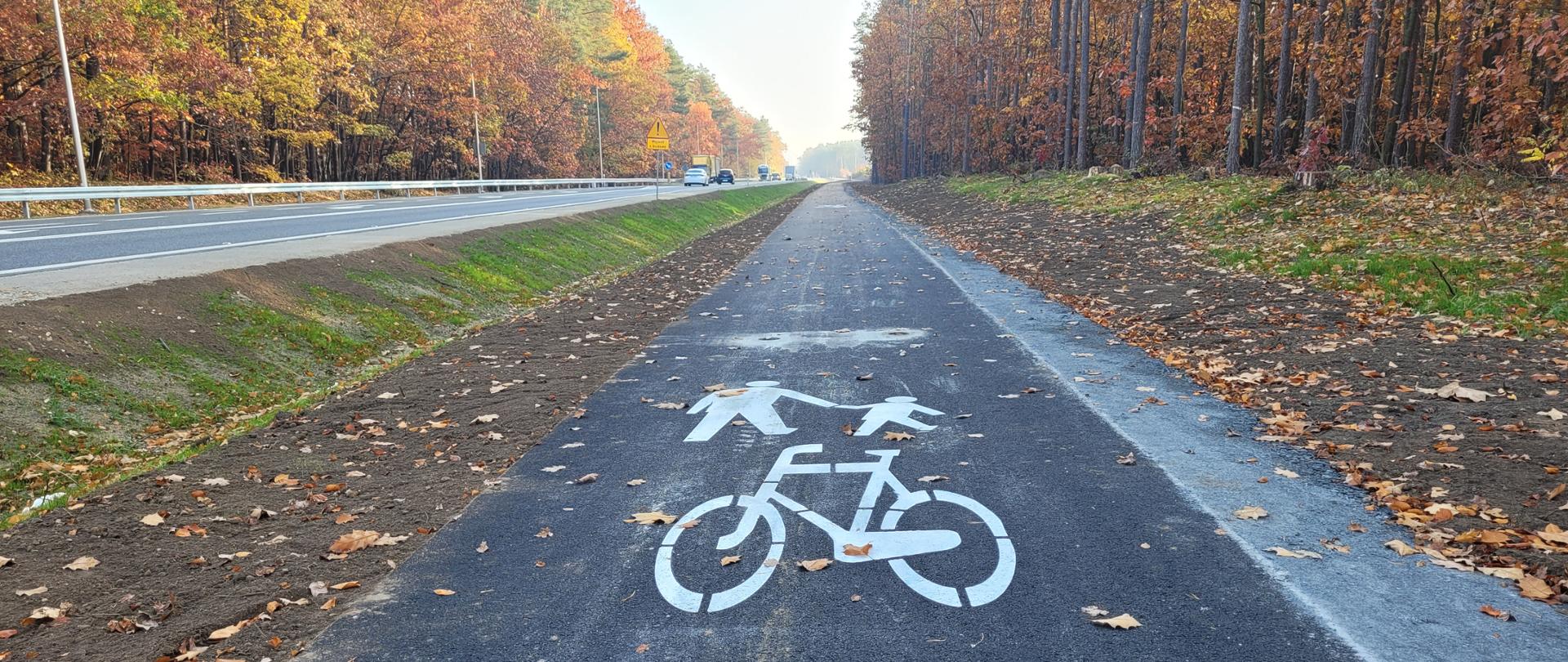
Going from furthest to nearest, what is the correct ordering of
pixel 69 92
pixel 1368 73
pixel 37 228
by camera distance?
pixel 69 92
pixel 1368 73
pixel 37 228

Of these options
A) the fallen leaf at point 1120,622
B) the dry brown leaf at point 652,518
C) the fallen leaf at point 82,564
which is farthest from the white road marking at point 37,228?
the fallen leaf at point 1120,622

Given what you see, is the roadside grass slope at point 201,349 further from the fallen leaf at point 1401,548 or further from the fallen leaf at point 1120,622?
the fallen leaf at point 1401,548

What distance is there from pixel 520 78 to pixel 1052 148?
33.8m

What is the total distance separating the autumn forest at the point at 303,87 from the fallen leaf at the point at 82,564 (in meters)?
29.4

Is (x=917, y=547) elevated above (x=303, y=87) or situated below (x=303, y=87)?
below

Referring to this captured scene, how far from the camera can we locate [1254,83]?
1289 inches

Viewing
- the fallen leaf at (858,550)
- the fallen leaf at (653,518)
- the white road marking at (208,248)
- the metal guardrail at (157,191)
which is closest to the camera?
the fallen leaf at (858,550)

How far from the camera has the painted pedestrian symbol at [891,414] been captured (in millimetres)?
6605

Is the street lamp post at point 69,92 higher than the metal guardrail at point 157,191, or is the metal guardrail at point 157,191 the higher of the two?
the street lamp post at point 69,92

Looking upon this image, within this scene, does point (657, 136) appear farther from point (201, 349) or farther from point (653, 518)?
point (653, 518)

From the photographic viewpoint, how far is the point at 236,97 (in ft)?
104

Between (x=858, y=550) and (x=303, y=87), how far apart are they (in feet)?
124

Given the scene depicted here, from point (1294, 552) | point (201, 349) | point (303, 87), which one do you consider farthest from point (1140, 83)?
point (303, 87)

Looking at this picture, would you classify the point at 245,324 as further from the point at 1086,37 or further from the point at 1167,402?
the point at 1086,37
